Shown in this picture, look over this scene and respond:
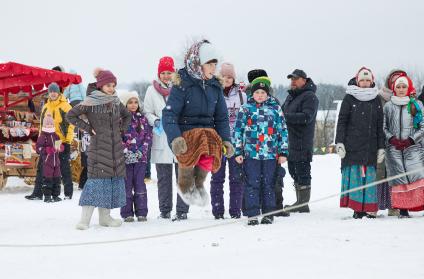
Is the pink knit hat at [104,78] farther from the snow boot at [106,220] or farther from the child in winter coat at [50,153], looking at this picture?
the child in winter coat at [50,153]

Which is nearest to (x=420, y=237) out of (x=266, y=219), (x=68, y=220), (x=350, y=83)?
(x=266, y=219)

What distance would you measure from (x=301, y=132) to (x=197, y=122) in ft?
7.52

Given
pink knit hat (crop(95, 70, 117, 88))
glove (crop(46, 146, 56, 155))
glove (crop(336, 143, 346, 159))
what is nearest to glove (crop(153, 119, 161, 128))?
pink knit hat (crop(95, 70, 117, 88))

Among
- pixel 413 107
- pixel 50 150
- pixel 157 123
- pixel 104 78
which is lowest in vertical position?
pixel 50 150

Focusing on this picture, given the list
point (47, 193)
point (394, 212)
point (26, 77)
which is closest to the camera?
point (394, 212)

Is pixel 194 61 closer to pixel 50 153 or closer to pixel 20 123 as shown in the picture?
pixel 50 153

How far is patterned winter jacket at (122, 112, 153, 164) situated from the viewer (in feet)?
23.5

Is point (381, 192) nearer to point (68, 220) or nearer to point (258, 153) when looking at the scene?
point (258, 153)

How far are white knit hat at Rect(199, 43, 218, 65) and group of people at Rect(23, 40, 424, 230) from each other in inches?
0.4

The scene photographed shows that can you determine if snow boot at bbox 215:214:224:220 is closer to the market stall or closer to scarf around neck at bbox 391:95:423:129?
scarf around neck at bbox 391:95:423:129

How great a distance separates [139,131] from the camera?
7277 mm

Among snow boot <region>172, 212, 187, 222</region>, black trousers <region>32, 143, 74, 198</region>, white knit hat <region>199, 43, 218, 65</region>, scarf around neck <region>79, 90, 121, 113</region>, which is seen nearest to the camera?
white knit hat <region>199, 43, 218, 65</region>

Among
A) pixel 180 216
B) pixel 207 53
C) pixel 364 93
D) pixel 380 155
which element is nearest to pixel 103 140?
pixel 180 216

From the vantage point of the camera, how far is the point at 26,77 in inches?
514
